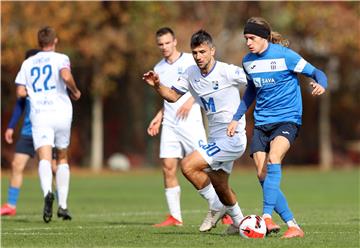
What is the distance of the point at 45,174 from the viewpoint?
14.3m

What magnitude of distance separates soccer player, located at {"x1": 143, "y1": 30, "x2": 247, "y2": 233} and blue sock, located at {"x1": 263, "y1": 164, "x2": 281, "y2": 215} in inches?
29.5

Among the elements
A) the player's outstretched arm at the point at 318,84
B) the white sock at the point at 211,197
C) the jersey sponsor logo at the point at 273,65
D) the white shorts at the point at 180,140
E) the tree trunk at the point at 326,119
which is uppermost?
the tree trunk at the point at 326,119

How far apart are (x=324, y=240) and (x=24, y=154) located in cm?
688

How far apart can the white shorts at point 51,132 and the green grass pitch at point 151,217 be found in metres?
1.11

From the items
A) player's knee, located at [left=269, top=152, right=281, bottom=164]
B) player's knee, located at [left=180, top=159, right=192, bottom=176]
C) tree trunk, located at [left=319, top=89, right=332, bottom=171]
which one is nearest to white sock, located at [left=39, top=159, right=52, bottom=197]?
player's knee, located at [left=180, top=159, right=192, bottom=176]

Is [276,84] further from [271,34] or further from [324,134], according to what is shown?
[324,134]

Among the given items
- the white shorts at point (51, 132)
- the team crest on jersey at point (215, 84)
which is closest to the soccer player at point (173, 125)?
the white shorts at point (51, 132)

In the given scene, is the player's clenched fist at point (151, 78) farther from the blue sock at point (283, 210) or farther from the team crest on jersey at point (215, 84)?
the blue sock at point (283, 210)

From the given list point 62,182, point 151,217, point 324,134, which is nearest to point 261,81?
point 62,182

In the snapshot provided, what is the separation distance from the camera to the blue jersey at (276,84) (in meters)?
11.4

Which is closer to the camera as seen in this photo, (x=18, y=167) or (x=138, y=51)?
(x=18, y=167)

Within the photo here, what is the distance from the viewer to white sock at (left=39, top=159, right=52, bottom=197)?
1416cm

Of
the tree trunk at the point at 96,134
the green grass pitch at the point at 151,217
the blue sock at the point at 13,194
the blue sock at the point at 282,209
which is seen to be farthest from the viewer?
the tree trunk at the point at 96,134

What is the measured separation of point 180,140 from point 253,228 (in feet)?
11.5
